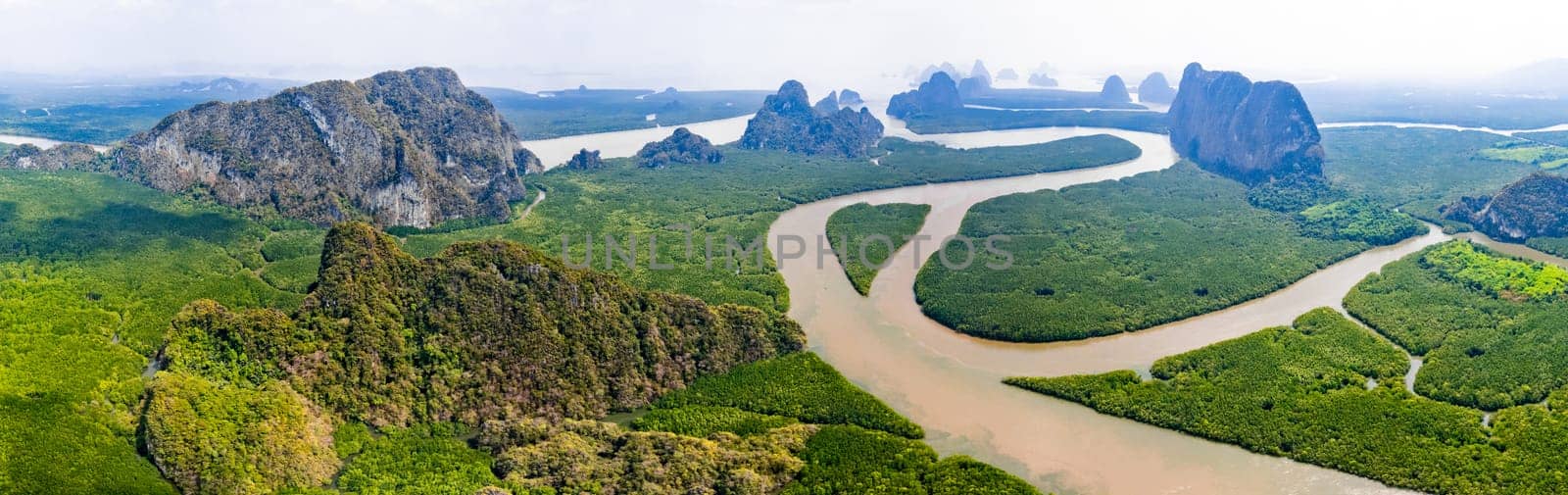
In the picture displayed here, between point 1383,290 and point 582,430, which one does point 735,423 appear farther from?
point 1383,290

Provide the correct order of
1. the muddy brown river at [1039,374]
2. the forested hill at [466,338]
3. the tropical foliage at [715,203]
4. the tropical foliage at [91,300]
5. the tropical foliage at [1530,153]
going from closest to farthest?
the tropical foliage at [91,300], the muddy brown river at [1039,374], the forested hill at [466,338], the tropical foliage at [715,203], the tropical foliage at [1530,153]

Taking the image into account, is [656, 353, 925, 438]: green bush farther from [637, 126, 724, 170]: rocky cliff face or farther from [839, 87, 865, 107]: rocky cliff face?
[839, 87, 865, 107]: rocky cliff face

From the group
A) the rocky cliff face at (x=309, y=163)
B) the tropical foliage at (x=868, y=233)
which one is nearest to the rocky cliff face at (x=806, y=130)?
the tropical foliage at (x=868, y=233)

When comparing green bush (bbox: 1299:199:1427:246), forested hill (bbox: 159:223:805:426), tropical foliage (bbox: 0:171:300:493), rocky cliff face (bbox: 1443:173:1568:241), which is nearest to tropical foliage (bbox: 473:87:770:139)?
tropical foliage (bbox: 0:171:300:493)

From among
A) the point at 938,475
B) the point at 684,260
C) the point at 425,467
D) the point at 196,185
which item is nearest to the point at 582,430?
the point at 425,467

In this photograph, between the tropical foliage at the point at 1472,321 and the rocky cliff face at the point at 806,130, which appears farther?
the rocky cliff face at the point at 806,130

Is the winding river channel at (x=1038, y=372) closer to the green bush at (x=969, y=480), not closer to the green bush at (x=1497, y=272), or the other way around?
the green bush at (x=969, y=480)

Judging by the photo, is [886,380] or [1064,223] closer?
[886,380]

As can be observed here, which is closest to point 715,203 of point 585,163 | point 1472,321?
point 585,163
